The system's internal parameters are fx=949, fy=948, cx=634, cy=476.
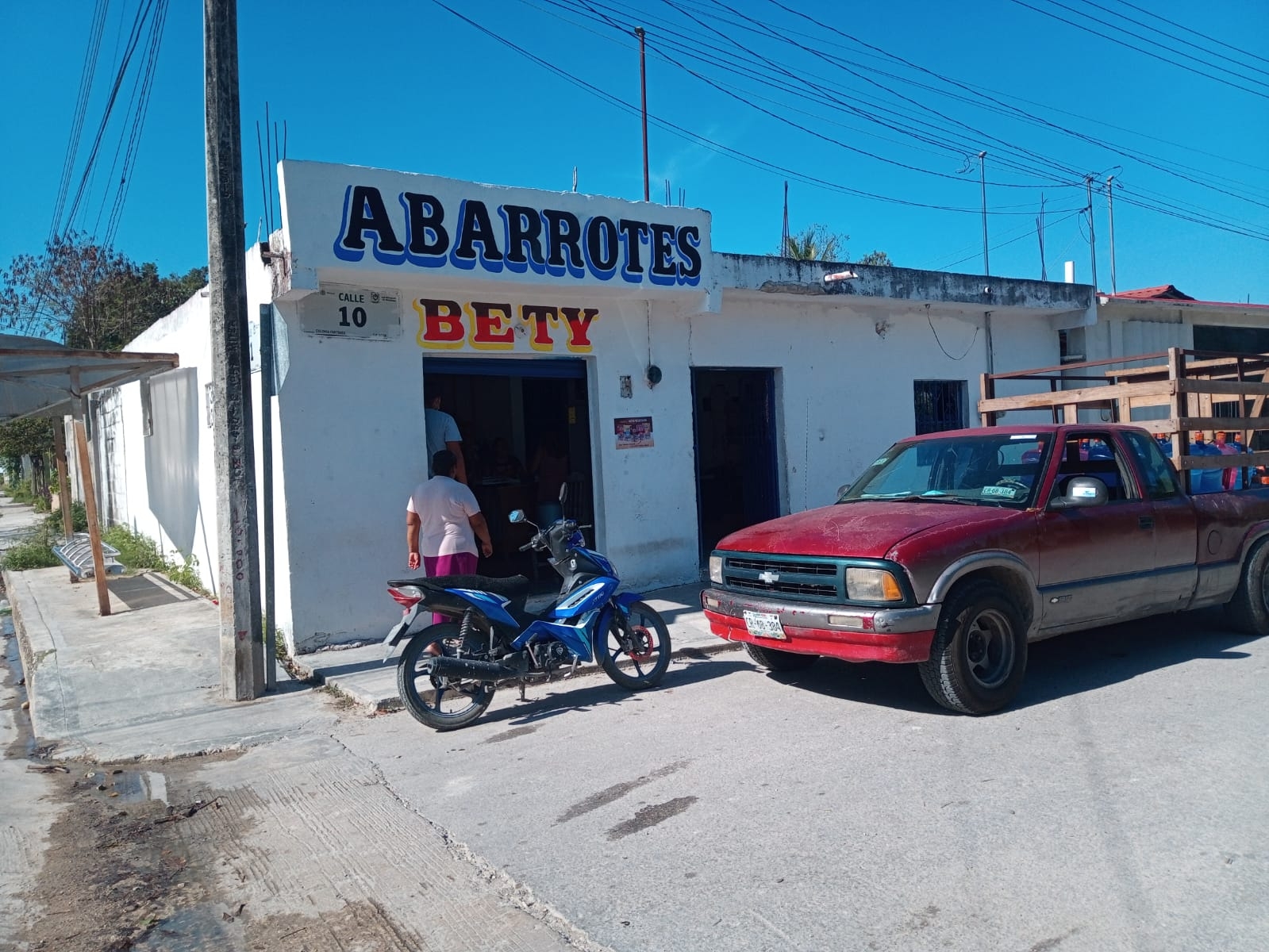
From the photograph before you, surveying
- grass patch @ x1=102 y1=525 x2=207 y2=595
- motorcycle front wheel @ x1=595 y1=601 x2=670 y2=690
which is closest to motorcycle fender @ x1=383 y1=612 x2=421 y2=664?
motorcycle front wheel @ x1=595 y1=601 x2=670 y2=690

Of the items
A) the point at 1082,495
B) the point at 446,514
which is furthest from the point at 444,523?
the point at 1082,495

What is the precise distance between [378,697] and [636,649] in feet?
6.25

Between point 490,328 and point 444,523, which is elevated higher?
point 490,328

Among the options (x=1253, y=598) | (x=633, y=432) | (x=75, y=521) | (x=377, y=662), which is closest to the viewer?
(x=1253, y=598)

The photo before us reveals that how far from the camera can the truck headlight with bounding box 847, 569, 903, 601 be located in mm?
5562

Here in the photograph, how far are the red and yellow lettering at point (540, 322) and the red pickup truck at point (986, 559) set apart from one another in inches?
146

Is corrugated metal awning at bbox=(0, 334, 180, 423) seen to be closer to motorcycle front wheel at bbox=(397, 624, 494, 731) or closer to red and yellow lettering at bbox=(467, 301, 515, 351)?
red and yellow lettering at bbox=(467, 301, 515, 351)

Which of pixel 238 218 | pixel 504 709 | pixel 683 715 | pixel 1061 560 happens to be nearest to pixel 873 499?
pixel 1061 560

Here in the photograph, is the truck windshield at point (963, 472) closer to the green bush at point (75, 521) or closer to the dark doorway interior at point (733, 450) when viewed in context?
the dark doorway interior at point (733, 450)

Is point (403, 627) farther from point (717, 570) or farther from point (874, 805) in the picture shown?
point (874, 805)

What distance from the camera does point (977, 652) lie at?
19.6 feet

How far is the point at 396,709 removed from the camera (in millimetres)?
6828

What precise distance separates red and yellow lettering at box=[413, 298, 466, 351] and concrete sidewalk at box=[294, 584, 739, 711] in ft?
7.96

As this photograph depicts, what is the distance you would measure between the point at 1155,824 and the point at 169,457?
12.7 meters
